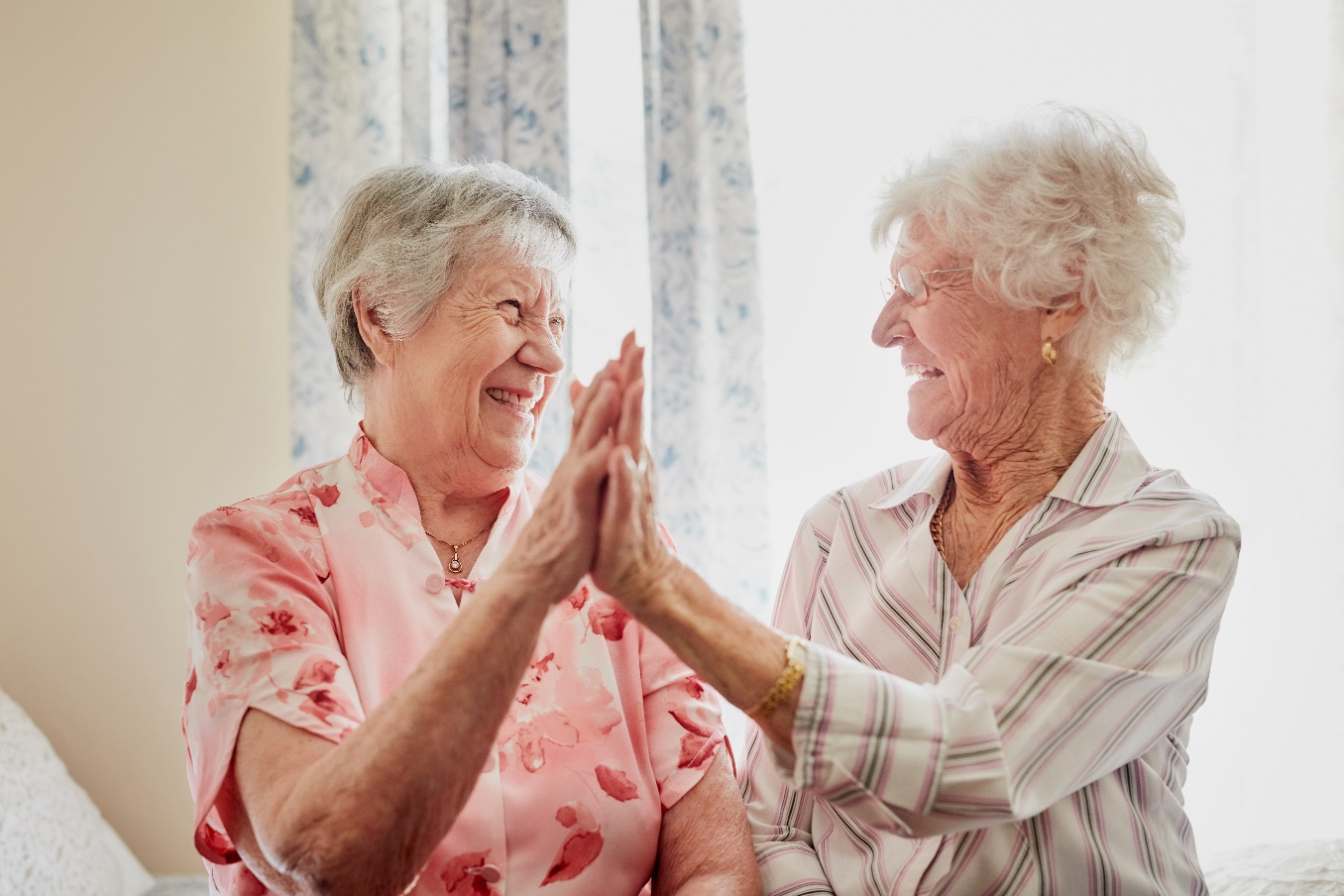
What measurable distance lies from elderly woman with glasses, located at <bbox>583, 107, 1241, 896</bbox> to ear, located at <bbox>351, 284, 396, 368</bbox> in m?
0.60

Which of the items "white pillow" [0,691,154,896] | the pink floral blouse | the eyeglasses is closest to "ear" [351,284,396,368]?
the pink floral blouse

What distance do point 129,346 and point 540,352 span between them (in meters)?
1.51

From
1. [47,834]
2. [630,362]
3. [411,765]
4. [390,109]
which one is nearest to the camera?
[411,765]

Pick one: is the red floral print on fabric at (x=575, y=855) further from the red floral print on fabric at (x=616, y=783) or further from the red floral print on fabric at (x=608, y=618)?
the red floral print on fabric at (x=608, y=618)

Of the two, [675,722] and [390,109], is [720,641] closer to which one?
[675,722]

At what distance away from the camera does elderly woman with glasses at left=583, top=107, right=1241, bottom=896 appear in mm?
1129

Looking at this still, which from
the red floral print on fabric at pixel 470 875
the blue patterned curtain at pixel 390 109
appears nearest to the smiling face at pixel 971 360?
the red floral print on fabric at pixel 470 875

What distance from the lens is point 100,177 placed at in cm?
260

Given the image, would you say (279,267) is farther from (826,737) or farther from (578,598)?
(826,737)

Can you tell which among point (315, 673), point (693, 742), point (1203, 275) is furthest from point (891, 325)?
point (1203, 275)

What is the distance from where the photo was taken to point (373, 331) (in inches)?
62.4

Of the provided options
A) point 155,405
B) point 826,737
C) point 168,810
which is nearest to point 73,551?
point 155,405

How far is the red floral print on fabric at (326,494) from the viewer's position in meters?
1.47

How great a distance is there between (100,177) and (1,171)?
0.23m
